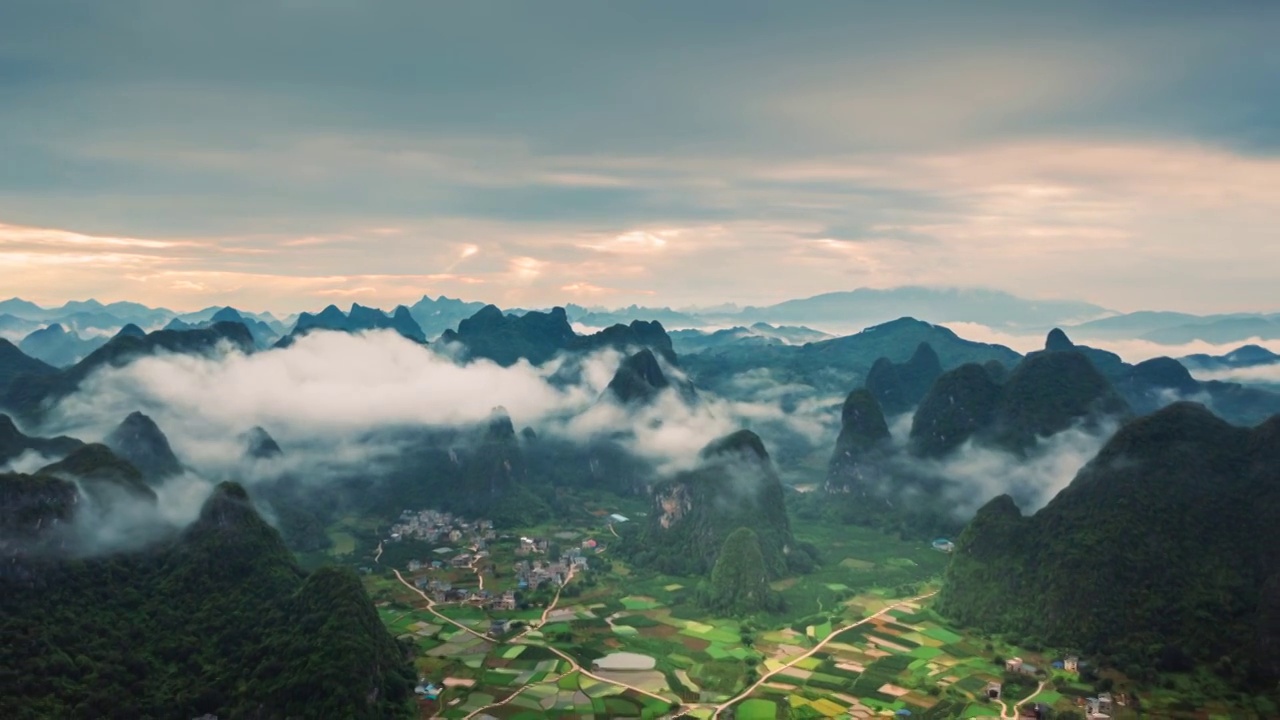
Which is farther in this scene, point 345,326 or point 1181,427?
point 345,326

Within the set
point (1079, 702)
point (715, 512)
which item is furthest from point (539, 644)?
point (1079, 702)

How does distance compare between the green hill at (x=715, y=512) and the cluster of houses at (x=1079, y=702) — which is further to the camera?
the green hill at (x=715, y=512)

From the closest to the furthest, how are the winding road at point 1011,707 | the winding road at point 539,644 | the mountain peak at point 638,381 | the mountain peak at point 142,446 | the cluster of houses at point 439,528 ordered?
the winding road at point 1011,707
the winding road at point 539,644
the mountain peak at point 142,446
the cluster of houses at point 439,528
the mountain peak at point 638,381

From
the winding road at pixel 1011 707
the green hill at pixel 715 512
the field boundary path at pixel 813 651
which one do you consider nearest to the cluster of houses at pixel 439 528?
the green hill at pixel 715 512

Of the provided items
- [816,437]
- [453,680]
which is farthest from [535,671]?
[816,437]

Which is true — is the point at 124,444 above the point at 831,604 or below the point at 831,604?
above

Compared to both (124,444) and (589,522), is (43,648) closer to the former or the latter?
(124,444)

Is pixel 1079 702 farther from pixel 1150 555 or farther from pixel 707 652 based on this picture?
pixel 707 652

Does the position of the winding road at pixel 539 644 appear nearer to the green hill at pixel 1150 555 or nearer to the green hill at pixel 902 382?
the green hill at pixel 1150 555
